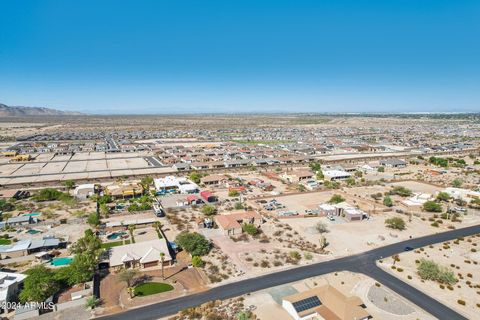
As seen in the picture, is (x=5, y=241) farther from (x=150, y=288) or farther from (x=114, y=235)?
(x=150, y=288)

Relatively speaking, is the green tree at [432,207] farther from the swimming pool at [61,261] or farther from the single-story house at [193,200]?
the swimming pool at [61,261]

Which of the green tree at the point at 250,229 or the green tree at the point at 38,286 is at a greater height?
the green tree at the point at 38,286

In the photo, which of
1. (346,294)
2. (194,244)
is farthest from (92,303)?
(346,294)

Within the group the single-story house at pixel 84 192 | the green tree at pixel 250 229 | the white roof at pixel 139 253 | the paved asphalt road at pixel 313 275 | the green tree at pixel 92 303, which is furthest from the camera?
the single-story house at pixel 84 192

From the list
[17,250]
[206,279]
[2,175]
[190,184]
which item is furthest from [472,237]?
[2,175]

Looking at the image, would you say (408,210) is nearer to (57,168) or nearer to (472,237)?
(472,237)

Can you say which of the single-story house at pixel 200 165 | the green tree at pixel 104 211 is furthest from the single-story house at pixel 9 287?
the single-story house at pixel 200 165

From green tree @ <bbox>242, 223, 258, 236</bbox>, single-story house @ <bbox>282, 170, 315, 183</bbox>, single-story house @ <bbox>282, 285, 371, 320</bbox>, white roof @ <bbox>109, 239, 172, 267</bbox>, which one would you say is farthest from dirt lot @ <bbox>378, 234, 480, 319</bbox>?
single-story house @ <bbox>282, 170, 315, 183</bbox>
